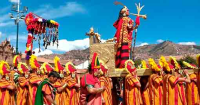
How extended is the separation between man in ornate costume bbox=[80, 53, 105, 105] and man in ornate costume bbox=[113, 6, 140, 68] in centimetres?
315

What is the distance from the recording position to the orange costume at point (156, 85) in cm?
698

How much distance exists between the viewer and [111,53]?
792 cm

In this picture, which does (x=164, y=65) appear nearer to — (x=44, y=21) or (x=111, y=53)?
(x=111, y=53)

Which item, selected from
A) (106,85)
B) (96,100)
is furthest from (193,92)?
(96,100)

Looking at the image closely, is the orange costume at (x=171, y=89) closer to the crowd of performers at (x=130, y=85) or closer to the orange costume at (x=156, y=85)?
the crowd of performers at (x=130, y=85)

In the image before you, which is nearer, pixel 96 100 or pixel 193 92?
pixel 96 100

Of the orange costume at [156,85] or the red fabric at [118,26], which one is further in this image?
the red fabric at [118,26]

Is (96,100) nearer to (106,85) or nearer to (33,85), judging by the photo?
(106,85)

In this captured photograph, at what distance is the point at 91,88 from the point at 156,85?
2.92 meters

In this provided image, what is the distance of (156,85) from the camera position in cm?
703

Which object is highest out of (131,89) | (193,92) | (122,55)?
(122,55)

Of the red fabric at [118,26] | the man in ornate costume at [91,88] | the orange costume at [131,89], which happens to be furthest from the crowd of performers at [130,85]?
the red fabric at [118,26]

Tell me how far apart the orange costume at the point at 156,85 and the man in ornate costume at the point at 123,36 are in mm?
1281

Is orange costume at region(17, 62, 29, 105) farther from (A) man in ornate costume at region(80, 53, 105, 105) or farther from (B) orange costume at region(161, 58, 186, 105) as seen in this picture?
(B) orange costume at region(161, 58, 186, 105)
